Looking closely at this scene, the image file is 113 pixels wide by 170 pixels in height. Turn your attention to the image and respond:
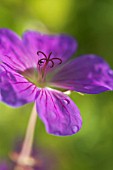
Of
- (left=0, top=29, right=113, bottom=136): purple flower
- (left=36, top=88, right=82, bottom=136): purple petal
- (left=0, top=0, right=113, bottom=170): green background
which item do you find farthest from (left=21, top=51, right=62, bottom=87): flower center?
(left=0, top=0, right=113, bottom=170): green background

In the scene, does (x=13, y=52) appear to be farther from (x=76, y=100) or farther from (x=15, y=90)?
(x=76, y=100)

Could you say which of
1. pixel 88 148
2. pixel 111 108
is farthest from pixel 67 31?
pixel 88 148

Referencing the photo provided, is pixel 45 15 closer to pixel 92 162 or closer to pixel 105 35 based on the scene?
pixel 105 35

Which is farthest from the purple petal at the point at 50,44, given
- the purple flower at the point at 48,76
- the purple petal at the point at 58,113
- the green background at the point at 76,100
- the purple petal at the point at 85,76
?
the green background at the point at 76,100

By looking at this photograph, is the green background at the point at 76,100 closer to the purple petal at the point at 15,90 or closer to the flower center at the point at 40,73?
the flower center at the point at 40,73

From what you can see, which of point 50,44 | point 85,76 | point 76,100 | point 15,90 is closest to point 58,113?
point 15,90

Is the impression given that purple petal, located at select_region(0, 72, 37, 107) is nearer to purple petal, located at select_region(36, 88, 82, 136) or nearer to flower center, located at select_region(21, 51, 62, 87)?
purple petal, located at select_region(36, 88, 82, 136)
